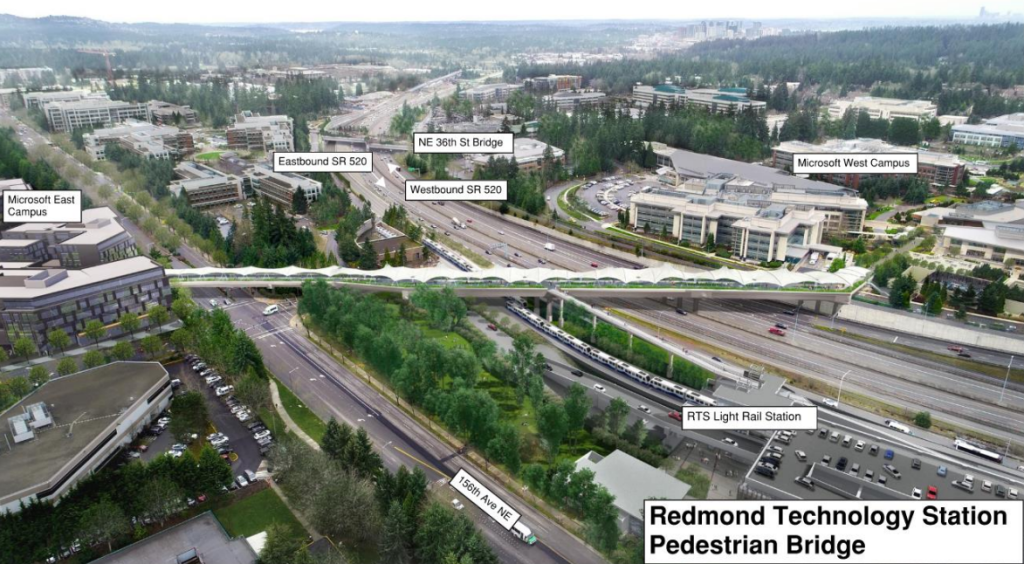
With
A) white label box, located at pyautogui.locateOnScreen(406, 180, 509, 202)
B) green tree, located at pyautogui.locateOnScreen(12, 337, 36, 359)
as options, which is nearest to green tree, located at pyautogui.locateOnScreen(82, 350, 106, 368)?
green tree, located at pyautogui.locateOnScreen(12, 337, 36, 359)

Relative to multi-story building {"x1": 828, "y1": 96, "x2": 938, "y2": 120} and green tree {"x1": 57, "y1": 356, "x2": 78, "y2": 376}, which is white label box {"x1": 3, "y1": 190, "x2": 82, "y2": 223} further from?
multi-story building {"x1": 828, "y1": 96, "x2": 938, "y2": 120}

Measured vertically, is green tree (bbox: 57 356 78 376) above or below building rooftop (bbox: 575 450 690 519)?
above

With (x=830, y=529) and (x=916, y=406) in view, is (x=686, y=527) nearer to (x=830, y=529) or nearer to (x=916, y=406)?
(x=830, y=529)

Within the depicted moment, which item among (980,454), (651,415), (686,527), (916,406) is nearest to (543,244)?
(651,415)

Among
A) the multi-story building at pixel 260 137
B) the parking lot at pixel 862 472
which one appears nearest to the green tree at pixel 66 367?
the parking lot at pixel 862 472

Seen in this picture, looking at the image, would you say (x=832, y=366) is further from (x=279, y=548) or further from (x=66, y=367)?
(x=66, y=367)

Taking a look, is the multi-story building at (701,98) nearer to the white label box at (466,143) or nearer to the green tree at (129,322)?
the white label box at (466,143)

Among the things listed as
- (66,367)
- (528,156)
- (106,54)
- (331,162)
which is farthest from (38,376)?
(106,54)
